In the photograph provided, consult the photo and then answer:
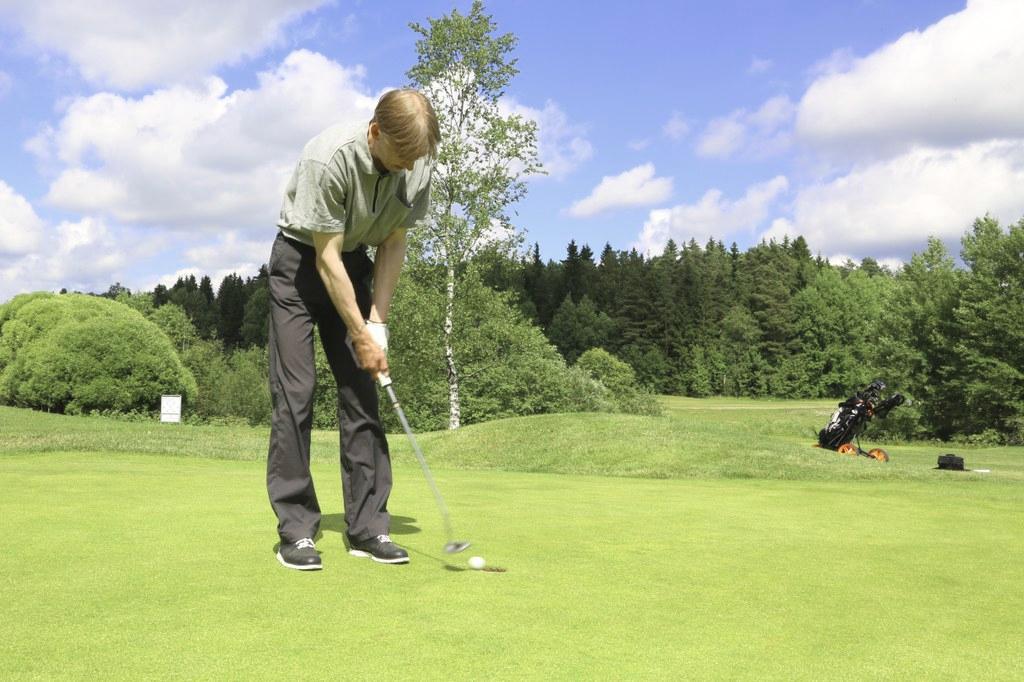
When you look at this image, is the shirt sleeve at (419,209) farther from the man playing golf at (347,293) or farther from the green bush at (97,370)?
the green bush at (97,370)

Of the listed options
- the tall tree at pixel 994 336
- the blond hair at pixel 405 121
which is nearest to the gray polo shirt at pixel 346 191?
the blond hair at pixel 405 121

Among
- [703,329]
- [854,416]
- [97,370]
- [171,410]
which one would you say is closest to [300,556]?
[854,416]

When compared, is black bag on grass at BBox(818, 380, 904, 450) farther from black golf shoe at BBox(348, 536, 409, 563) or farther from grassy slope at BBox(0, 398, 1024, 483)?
black golf shoe at BBox(348, 536, 409, 563)

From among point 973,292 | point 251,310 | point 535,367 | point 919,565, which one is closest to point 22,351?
point 535,367

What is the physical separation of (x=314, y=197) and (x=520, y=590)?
1.98 m

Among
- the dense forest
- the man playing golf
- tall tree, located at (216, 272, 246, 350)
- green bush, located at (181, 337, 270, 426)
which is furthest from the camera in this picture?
tall tree, located at (216, 272, 246, 350)

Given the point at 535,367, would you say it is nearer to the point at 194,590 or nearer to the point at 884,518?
the point at 884,518

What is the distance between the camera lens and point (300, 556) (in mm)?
3523

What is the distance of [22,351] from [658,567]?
3757cm

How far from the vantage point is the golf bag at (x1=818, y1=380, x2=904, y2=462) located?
1930 cm

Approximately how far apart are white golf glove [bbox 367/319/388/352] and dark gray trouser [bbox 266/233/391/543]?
27 centimetres

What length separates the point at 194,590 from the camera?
3033 millimetres

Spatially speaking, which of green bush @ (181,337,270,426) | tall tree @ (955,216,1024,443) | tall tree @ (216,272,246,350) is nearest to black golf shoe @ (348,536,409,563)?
tall tree @ (955,216,1024,443)

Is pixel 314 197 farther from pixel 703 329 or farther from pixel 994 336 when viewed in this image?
pixel 703 329
